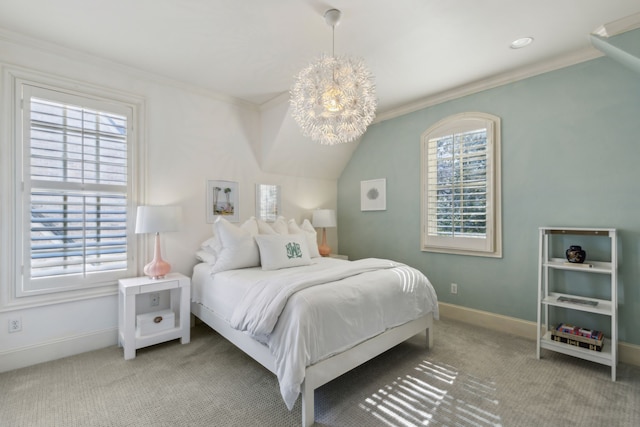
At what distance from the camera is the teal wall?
246 cm

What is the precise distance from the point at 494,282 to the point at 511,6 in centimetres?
255

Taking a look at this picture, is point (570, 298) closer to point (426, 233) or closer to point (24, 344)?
point (426, 233)

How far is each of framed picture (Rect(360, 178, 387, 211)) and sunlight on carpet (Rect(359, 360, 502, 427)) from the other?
2371mm

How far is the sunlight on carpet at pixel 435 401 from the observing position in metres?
1.80

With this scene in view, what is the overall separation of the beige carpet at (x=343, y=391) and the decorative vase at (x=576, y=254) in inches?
33.8

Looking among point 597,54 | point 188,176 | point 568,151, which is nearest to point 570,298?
point 568,151

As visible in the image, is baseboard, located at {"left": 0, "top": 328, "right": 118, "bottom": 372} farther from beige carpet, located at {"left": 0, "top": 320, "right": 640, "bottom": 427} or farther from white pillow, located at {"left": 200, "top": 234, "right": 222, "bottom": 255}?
white pillow, located at {"left": 200, "top": 234, "right": 222, "bottom": 255}

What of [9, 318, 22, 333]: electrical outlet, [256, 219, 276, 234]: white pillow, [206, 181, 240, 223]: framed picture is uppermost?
[206, 181, 240, 223]: framed picture

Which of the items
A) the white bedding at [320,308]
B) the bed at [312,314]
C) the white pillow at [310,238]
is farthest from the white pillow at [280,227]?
the white bedding at [320,308]

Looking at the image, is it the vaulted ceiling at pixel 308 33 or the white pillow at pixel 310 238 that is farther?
the white pillow at pixel 310 238

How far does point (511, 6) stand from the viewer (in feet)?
6.75

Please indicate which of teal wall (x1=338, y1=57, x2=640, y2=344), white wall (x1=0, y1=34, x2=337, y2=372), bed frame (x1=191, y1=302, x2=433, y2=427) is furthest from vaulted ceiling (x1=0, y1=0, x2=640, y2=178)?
bed frame (x1=191, y1=302, x2=433, y2=427)

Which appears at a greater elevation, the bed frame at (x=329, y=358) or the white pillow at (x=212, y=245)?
the white pillow at (x=212, y=245)

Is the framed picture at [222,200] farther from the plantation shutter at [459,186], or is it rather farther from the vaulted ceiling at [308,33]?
the plantation shutter at [459,186]
